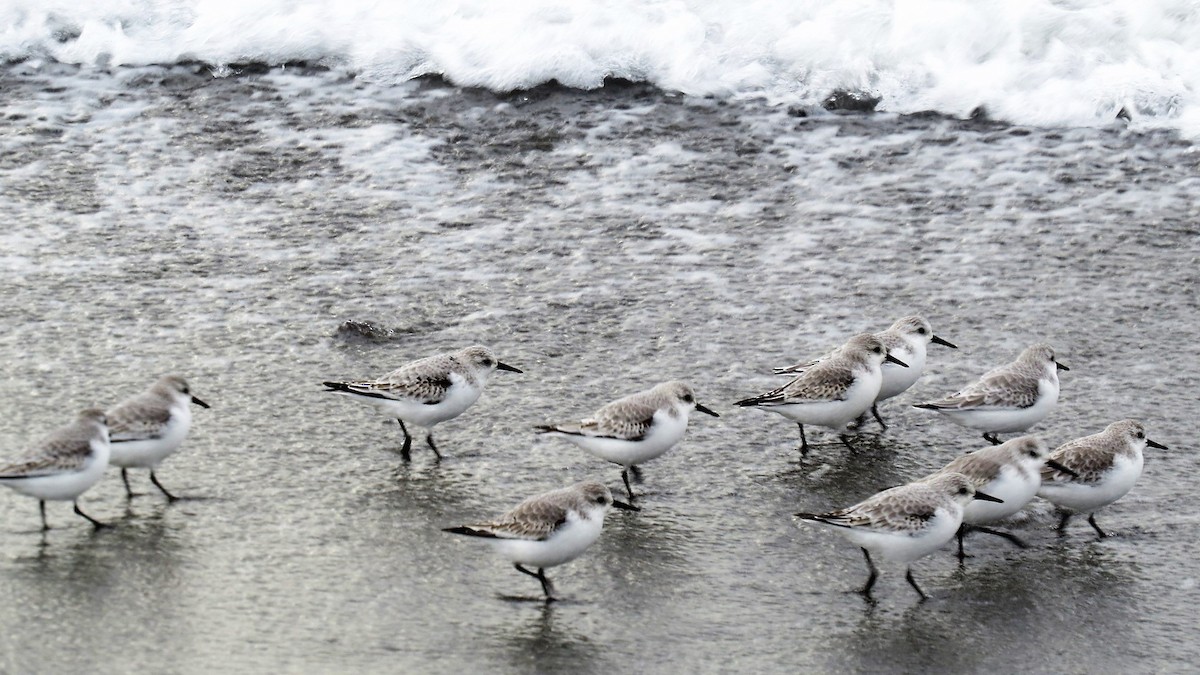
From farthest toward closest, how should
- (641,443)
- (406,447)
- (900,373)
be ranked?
(900,373), (406,447), (641,443)

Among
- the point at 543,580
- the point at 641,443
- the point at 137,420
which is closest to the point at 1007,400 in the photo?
the point at 641,443

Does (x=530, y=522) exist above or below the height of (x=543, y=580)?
above

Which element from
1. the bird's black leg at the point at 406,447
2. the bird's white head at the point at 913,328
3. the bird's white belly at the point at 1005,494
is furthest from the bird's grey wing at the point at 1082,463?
the bird's black leg at the point at 406,447

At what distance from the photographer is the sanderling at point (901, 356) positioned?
25.0 ft

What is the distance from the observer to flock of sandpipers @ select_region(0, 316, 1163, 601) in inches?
231

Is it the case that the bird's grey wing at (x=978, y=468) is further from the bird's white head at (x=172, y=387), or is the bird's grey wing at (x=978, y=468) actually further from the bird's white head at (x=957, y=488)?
the bird's white head at (x=172, y=387)

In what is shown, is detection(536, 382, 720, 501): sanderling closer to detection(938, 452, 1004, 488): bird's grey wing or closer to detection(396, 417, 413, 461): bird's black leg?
detection(396, 417, 413, 461): bird's black leg

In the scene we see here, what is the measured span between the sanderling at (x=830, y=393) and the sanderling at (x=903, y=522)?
1.07 meters

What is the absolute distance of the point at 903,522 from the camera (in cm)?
584

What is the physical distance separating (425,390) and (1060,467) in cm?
288

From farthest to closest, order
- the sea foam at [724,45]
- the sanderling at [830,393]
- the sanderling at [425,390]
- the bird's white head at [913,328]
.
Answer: the sea foam at [724,45], the bird's white head at [913,328], the sanderling at [830,393], the sanderling at [425,390]

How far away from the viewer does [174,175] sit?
10.5 m

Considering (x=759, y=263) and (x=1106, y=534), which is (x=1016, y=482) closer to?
(x=1106, y=534)

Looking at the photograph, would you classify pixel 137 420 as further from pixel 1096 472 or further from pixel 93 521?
pixel 1096 472
